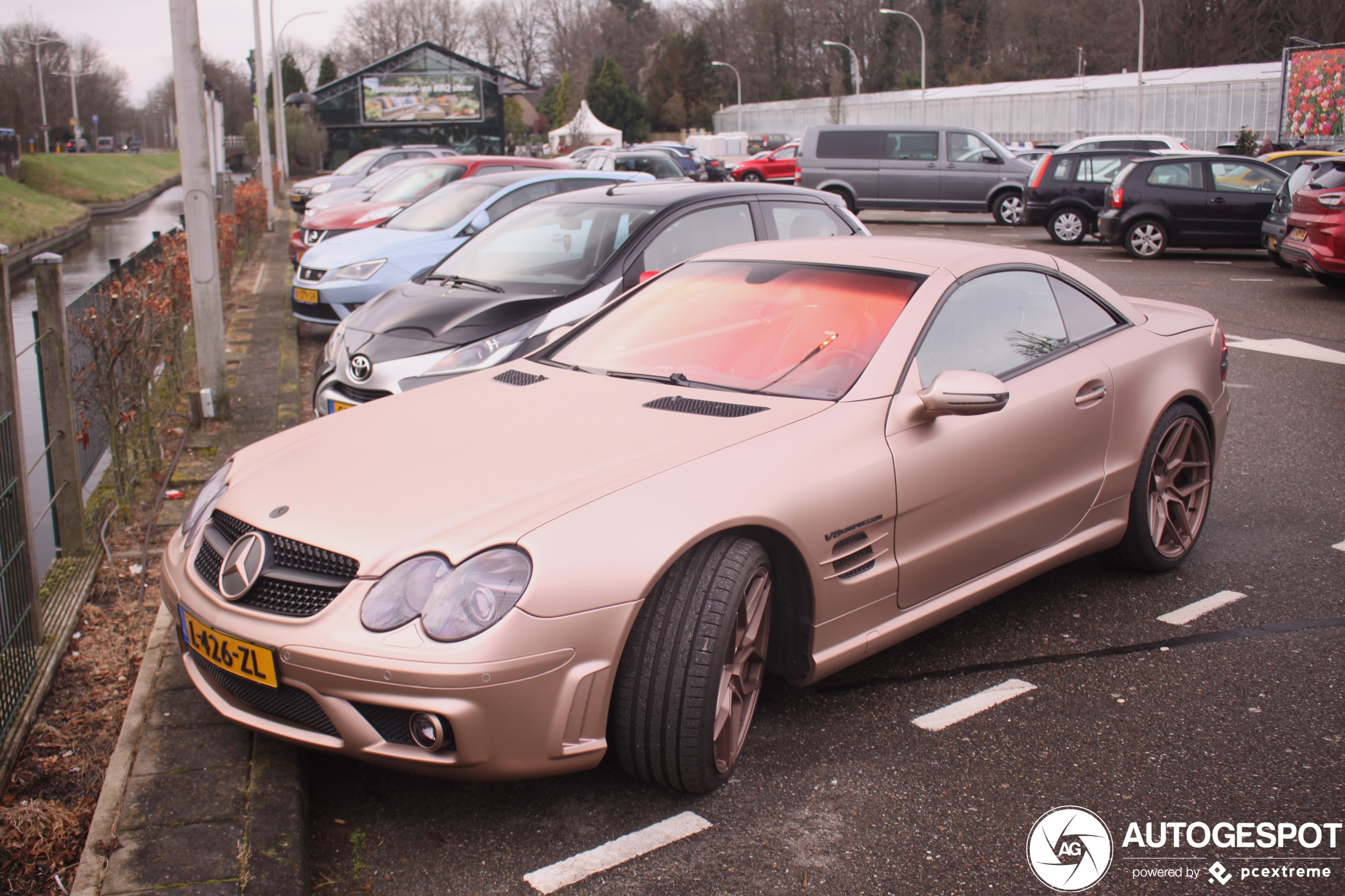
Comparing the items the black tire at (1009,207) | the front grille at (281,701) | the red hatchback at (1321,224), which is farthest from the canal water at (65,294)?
the black tire at (1009,207)

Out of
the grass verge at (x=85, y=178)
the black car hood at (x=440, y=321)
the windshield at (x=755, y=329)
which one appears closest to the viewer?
the windshield at (x=755, y=329)

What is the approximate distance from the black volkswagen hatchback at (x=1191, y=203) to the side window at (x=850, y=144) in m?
7.06

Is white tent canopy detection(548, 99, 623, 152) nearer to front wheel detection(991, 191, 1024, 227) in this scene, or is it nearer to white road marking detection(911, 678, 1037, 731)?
front wheel detection(991, 191, 1024, 227)

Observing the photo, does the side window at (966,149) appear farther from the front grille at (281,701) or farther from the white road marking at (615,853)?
the front grille at (281,701)

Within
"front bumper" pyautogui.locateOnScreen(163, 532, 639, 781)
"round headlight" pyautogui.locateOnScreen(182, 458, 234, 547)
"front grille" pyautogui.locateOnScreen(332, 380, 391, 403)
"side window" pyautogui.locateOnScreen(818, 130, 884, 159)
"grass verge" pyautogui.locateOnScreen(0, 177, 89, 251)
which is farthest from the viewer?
"grass verge" pyautogui.locateOnScreen(0, 177, 89, 251)

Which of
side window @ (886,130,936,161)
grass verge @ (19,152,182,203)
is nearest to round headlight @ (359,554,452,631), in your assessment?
side window @ (886,130,936,161)

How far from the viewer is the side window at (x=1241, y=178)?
16406mm

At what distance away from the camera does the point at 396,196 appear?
14438 mm

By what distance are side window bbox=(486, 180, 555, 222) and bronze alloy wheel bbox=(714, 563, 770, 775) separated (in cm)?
755

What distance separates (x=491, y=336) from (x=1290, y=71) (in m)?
27.1

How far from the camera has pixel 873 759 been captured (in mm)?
3229

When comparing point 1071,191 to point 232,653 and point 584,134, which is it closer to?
point 232,653

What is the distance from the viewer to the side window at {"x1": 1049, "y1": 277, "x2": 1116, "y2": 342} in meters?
4.28

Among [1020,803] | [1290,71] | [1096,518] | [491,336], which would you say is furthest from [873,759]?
[1290,71]
